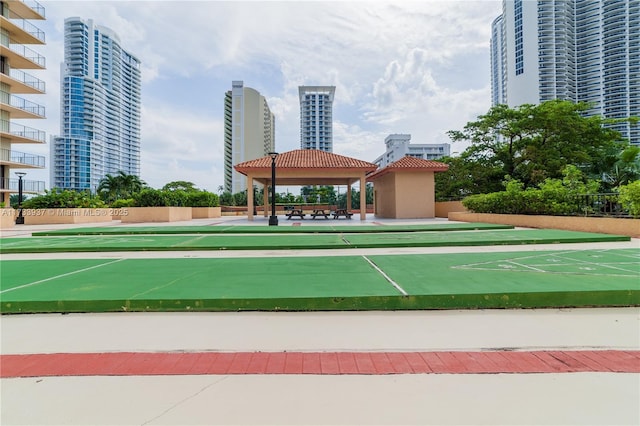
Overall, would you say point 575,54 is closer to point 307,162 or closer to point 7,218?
point 307,162

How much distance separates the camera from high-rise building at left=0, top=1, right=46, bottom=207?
31750 millimetres

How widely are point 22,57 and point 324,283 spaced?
4273 cm

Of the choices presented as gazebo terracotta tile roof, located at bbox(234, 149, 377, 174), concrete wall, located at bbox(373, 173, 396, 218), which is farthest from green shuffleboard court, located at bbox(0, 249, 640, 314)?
concrete wall, located at bbox(373, 173, 396, 218)

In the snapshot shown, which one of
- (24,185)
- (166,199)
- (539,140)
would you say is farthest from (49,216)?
(539,140)

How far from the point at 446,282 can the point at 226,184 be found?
118655mm

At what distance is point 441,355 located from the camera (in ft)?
10.5

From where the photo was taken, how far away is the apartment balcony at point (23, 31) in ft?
104

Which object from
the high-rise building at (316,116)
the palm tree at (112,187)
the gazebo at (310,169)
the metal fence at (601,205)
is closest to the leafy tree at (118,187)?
the palm tree at (112,187)

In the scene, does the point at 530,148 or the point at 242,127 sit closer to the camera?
the point at 530,148

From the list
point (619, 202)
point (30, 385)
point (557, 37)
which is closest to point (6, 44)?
point (30, 385)

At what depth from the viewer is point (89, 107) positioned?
102 meters

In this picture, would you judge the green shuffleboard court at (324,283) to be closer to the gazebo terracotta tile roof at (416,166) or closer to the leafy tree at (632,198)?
the leafy tree at (632,198)

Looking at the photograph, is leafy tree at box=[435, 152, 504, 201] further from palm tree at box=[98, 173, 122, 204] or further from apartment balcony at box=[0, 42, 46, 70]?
palm tree at box=[98, 173, 122, 204]

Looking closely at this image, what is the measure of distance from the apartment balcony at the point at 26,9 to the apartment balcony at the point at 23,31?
641mm
